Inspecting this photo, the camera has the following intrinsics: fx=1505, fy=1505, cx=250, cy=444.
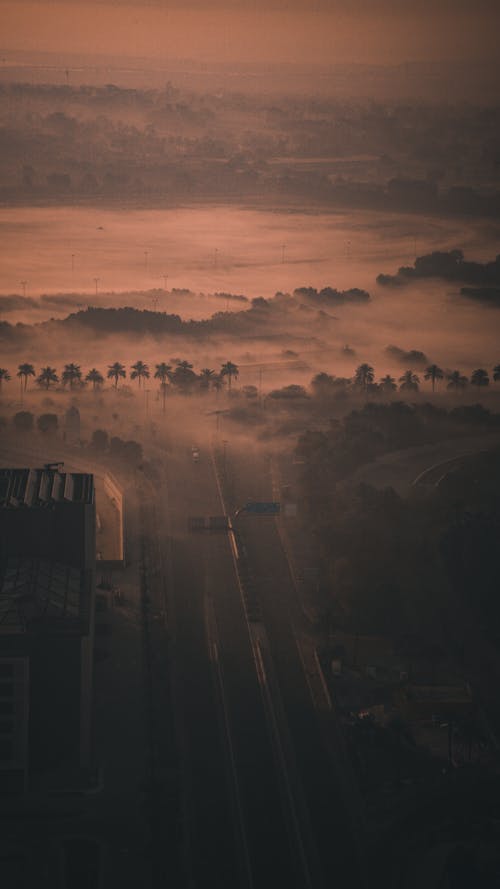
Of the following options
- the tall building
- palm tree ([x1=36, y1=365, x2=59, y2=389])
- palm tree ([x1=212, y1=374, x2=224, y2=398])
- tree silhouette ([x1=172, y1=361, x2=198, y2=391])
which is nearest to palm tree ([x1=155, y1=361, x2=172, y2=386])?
tree silhouette ([x1=172, y1=361, x2=198, y2=391])

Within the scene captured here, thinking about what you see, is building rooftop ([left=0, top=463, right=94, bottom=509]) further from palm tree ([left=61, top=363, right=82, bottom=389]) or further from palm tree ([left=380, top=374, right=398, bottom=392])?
palm tree ([left=380, top=374, right=398, bottom=392])

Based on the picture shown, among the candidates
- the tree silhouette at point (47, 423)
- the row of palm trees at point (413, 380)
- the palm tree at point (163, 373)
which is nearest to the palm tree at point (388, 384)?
the row of palm trees at point (413, 380)

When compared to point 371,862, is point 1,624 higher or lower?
higher

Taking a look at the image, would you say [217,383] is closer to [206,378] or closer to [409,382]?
[206,378]

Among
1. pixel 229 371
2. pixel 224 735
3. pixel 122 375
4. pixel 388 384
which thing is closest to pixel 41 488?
pixel 224 735

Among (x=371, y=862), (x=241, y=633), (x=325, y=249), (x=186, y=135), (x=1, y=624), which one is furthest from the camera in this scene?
(x=186, y=135)

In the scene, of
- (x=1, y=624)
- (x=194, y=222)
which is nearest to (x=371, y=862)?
(x=1, y=624)

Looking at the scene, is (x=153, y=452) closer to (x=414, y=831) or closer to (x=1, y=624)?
(x=1, y=624)
